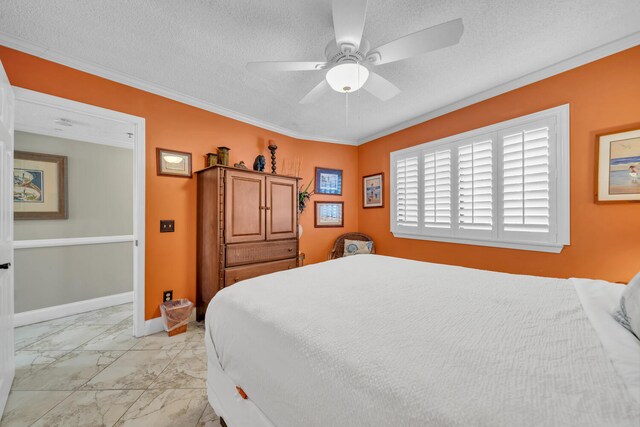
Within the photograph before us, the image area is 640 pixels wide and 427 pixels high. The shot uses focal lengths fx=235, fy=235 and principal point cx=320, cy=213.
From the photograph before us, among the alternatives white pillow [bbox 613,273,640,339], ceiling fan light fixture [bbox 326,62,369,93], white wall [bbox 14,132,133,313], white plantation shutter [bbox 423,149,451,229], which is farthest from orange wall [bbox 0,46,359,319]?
white pillow [bbox 613,273,640,339]

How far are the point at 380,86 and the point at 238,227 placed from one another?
1.99 metres

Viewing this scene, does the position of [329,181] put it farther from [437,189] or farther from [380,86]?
[380,86]

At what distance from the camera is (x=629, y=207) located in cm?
185

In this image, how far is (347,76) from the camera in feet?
5.41

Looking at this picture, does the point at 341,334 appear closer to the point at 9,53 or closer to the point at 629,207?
the point at 629,207

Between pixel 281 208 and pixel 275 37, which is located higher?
pixel 275 37

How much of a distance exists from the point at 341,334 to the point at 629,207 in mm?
2615

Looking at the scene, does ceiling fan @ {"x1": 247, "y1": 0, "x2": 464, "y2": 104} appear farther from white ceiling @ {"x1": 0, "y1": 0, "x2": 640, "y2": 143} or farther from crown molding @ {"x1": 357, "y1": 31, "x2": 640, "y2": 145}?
crown molding @ {"x1": 357, "y1": 31, "x2": 640, "y2": 145}

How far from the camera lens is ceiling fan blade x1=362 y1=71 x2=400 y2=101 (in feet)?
5.90

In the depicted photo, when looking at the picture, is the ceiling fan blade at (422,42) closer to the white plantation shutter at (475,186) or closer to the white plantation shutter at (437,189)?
the white plantation shutter at (475,186)

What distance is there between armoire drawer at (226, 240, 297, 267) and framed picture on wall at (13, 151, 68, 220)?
7.56 ft

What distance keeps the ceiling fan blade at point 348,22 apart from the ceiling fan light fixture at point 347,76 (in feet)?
0.32

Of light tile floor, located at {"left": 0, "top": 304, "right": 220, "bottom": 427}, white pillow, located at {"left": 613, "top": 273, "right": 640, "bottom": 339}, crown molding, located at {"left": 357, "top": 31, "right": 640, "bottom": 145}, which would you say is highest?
crown molding, located at {"left": 357, "top": 31, "right": 640, "bottom": 145}

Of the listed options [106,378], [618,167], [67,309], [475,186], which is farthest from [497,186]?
[67,309]
